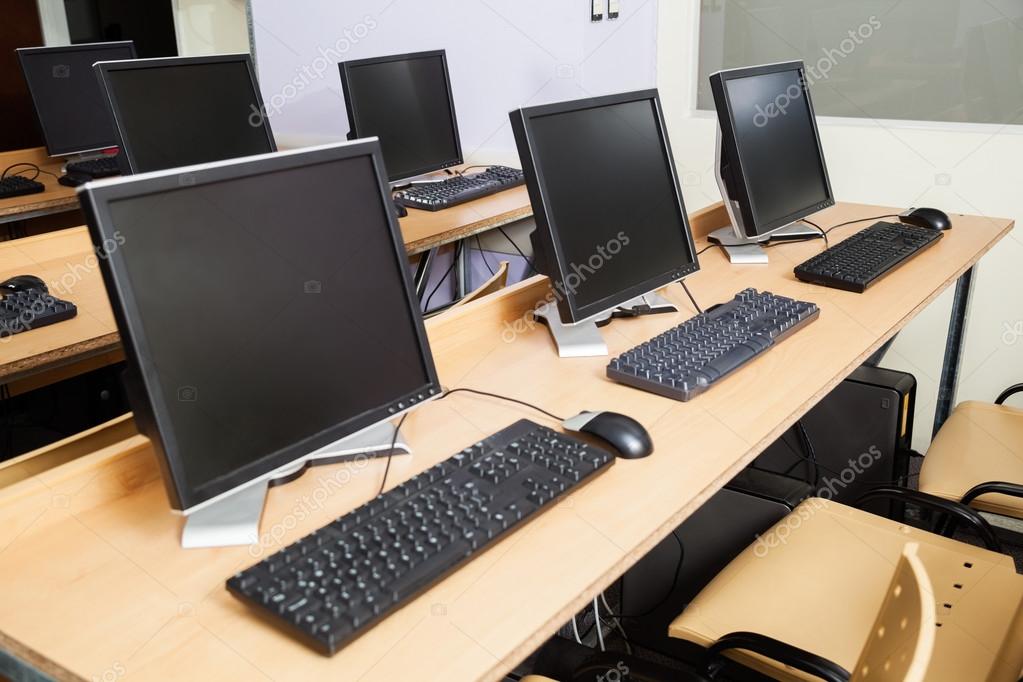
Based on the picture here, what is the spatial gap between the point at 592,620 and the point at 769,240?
45.3 inches

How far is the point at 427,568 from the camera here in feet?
3.41

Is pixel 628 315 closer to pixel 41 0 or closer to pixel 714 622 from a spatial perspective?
pixel 714 622

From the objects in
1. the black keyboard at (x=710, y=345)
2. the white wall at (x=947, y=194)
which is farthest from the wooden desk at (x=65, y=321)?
the white wall at (x=947, y=194)

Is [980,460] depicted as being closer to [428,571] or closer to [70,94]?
[428,571]

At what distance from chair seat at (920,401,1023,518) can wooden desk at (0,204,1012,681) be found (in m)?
0.44

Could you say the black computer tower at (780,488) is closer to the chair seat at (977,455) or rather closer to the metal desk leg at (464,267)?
the chair seat at (977,455)

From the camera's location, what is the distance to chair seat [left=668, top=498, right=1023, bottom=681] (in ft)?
4.77

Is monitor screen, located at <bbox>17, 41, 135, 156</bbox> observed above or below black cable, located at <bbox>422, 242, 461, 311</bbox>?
above

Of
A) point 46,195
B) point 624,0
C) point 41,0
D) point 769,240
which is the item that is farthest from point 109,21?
point 769,240

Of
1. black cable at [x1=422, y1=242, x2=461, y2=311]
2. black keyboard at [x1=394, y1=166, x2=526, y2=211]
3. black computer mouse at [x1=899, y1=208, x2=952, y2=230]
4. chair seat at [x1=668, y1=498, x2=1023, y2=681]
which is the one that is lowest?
chair seat at [x1=668, y1=498, x2=1023, y2=681]

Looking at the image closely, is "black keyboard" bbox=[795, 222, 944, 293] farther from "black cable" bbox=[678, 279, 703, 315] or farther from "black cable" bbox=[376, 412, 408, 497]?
"black cable" bbox=[376, 412, 408, 497]

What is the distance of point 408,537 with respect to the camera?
Result: 1086mm

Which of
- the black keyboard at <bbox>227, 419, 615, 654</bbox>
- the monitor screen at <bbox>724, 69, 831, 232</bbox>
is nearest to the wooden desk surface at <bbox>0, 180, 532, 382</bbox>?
the black keyboard at <bbox>227, 419, 615, 654</bbox>

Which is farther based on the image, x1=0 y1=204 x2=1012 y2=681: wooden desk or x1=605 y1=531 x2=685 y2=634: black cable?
x1=605 y1=531 x2=685 y2=634: black cable
